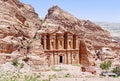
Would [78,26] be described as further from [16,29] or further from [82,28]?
[16,29]

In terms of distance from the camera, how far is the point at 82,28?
8388 centimetres

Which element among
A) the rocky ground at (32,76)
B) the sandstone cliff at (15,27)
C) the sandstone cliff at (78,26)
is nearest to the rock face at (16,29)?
the sandstone cliff at (15,27)

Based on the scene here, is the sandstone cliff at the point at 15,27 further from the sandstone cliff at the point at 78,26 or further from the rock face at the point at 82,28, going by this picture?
the sandstone cliff at the point at 78,26

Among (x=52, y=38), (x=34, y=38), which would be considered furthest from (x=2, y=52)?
(x=52, y=38)

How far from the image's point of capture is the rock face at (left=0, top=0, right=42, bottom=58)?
65.9 meters

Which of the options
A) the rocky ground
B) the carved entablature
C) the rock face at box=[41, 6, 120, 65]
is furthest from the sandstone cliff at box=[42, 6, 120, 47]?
the rocky ground

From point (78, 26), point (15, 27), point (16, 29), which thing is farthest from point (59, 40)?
point (15, 27)

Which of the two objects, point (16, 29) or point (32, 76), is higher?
point (16, 29)

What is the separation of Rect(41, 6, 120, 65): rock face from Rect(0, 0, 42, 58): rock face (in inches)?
153

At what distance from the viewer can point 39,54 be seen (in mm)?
65938

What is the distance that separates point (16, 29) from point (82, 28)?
1994cm

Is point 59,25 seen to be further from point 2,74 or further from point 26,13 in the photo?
point 2,74

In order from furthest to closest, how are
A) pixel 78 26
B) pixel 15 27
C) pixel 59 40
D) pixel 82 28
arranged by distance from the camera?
pixel 82 28 < pixel 78 26 < pixel 59 40 < pixel 15 27

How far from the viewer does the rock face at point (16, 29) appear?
65938mm
